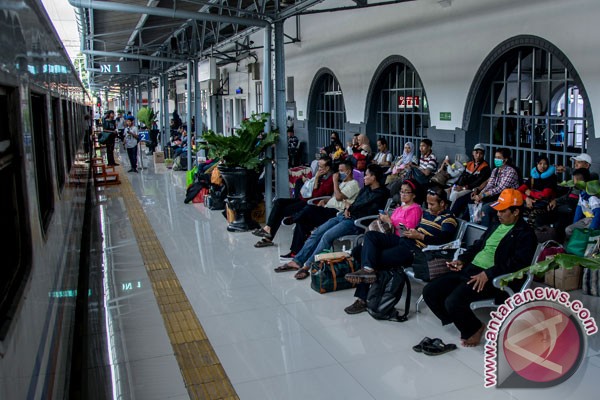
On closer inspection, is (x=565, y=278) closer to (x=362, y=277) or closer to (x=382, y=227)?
(x=382, y=227)

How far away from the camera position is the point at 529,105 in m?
8.64

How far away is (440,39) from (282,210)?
4536mm

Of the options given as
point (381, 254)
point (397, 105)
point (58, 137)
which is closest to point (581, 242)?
point (381, 254)

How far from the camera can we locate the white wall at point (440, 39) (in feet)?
24.2

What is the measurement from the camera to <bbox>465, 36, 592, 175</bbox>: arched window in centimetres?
786

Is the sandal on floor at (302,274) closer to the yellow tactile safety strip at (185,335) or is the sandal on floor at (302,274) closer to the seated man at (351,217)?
the seated man at (351,217)

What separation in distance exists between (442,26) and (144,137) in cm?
2195

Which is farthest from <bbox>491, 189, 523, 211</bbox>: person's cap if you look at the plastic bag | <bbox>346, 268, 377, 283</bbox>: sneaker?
the plastic bag

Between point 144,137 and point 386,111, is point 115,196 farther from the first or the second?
point 144,137

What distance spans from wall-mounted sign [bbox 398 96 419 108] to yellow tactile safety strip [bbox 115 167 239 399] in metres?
5.86

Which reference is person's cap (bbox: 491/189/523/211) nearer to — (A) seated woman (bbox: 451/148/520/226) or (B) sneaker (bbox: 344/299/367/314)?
(B) sneaker (bbox: 344/299/367/314)

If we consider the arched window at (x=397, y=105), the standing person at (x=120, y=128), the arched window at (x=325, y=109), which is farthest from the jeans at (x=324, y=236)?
the standing person at (x=120, y=128)

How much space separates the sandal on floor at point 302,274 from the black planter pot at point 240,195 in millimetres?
2567

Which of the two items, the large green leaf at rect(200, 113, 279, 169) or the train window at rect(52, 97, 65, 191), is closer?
the train window at rect(52, 97, 65, 191)
